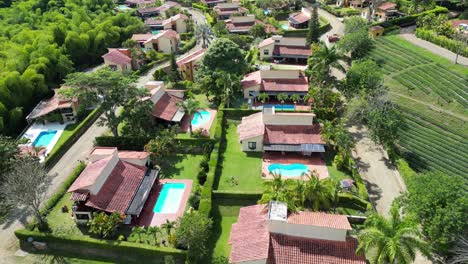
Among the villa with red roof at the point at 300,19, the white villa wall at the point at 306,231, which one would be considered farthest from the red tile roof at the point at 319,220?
the villa with red roof at the point at 300,19

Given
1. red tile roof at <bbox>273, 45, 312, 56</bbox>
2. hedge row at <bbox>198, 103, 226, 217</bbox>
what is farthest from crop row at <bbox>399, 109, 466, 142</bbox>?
hedge row at <bbox>198, 103, 226, 217</bbox>

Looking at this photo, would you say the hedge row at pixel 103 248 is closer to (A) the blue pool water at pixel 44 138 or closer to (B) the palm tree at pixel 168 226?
(B) the palm tree at pixel 168 226

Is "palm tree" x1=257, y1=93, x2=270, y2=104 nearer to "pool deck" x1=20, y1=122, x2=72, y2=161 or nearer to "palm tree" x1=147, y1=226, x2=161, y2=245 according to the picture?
"pool deck" x1=20, y1=122, x2=72, y2=161

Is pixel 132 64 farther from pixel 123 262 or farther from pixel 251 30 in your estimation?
pixel 123 262

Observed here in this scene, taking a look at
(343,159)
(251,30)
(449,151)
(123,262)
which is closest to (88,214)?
(123,262)

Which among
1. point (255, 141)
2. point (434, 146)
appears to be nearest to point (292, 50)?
point (255, 141)
